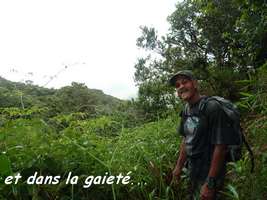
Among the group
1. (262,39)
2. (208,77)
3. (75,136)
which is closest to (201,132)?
(75,136)

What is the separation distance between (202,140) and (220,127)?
0.23 metres

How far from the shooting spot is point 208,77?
12.2m

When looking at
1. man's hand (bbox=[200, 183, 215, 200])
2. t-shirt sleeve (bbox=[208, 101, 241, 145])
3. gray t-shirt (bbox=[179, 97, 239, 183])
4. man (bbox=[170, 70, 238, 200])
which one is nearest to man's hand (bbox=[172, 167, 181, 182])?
man (bbox=[170, 70, 238, 200])

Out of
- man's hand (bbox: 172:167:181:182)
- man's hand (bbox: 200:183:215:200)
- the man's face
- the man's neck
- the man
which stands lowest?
man's hand (bbox: 200:183:215:200)

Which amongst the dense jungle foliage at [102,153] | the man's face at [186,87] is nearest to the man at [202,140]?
the man's face at [186,87]

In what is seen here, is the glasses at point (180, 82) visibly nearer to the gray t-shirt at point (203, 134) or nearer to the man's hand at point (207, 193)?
the gray t-shirt at point (203, 134)

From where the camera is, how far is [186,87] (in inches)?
117

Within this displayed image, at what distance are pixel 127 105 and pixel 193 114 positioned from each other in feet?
33.4

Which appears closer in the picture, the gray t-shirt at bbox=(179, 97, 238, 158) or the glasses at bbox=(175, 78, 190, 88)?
the gray t-shirt at bbox=(179, 97, 238, 158)

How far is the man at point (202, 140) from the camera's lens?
106 inches

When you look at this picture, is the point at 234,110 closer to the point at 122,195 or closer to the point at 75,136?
the point at 122,195

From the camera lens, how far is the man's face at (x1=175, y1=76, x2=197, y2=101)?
116 inches

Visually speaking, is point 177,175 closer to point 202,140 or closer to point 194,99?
point 202,140

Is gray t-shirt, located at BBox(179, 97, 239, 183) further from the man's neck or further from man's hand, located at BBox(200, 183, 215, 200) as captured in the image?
man's hand, located at BBox(200, 183, 215, 200)
